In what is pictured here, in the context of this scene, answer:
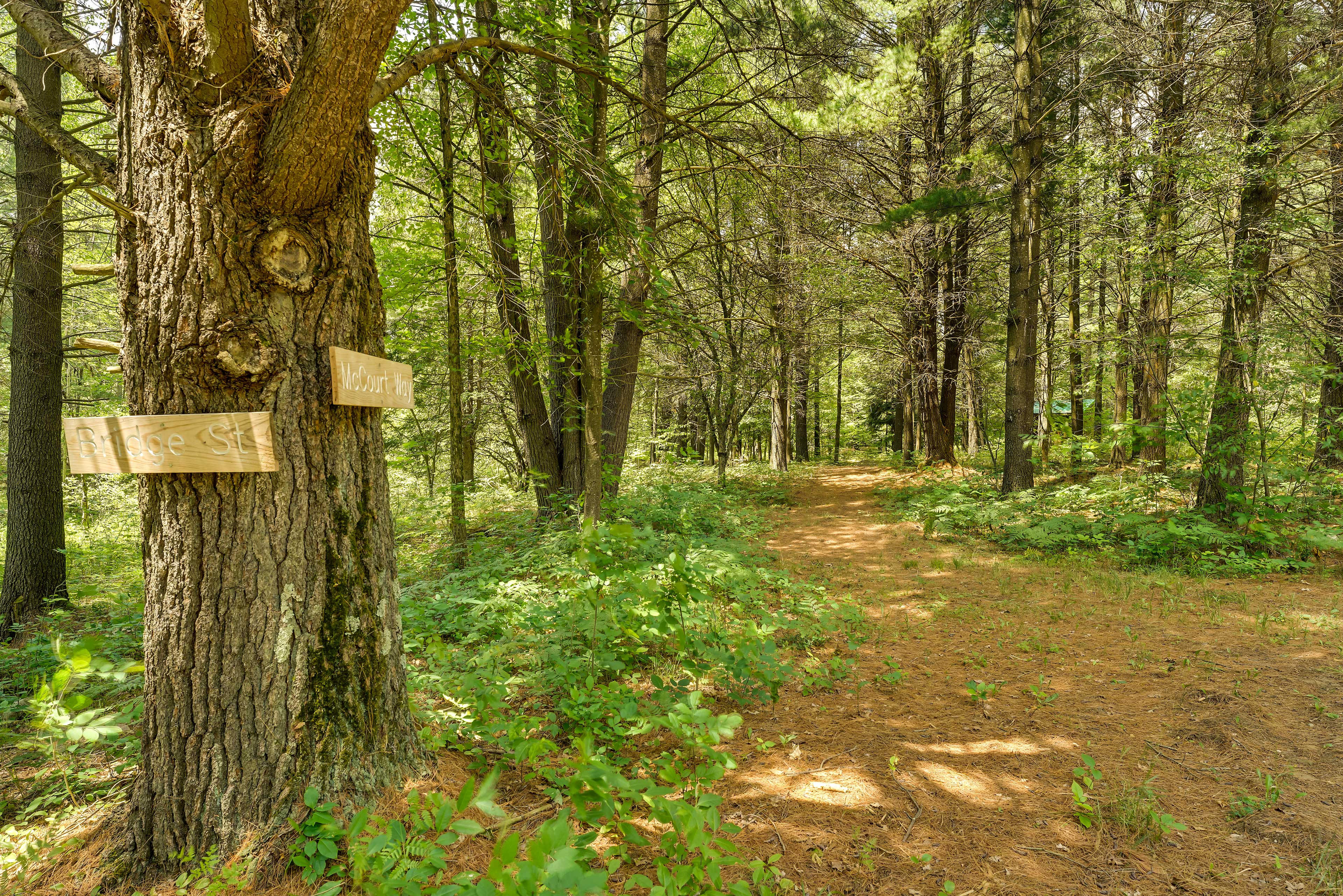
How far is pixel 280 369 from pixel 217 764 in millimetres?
1331

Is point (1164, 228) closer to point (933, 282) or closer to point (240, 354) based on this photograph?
point (933, 282)

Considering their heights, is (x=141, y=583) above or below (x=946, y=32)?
below

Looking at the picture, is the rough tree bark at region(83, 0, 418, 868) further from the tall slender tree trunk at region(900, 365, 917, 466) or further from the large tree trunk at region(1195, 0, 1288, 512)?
the tall slender tree trunk at region(900, 365, 917, 466)

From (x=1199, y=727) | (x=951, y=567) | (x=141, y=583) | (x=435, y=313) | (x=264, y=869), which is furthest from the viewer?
(x=435, y=313)

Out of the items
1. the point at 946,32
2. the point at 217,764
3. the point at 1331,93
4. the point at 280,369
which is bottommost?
the point at 217,764

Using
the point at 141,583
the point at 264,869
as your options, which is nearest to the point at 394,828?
the point at 264,869

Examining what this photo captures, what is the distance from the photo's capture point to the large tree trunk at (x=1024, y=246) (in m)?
9.18

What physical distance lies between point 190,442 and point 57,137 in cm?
134

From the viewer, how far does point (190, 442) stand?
193 cm

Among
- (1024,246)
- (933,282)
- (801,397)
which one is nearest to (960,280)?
(933,282)

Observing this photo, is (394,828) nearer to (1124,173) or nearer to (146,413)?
(146,413)

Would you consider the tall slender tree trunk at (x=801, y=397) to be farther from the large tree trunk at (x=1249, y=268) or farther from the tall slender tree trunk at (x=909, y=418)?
the large tree trunk at (x=1249, y=268)

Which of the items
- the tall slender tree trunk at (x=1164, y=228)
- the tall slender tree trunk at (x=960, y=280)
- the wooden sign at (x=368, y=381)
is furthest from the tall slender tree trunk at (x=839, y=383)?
the wooden sign at (x=368, y=381)

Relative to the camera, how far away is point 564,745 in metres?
2.85
